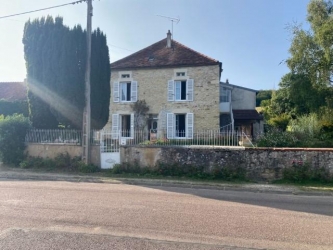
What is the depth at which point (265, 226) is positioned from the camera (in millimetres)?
5102

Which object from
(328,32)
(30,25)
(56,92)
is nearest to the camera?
(56,92)

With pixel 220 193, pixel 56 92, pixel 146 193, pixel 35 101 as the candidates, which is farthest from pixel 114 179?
pixel 35 101

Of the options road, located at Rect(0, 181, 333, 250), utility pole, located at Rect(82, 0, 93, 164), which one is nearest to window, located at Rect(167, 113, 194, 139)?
utility pole, located at Rect(82, 0, 93, 164)

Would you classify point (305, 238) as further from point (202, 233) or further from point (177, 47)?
point (177, 47)

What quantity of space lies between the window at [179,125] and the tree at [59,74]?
7687 mm

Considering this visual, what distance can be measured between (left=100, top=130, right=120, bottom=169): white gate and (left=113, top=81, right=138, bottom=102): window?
10.9 meters

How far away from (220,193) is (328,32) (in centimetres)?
1432

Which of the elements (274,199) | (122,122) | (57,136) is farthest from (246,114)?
(274,199)

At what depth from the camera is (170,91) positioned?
73.6 feet

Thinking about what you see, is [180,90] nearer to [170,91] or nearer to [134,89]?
[170,91]

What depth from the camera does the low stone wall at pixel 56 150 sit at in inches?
500

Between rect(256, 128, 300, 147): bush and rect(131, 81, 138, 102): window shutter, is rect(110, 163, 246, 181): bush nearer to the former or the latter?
rect(256, 128, 300, 147): bush

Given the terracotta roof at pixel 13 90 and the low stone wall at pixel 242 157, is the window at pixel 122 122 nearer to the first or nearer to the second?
the terracotta roof at pixel 13 90

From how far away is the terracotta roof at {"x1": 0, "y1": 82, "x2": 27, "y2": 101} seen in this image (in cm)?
2586
